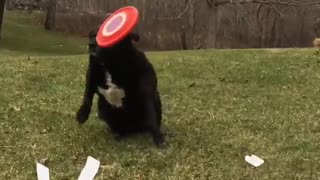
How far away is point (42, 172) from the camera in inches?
208

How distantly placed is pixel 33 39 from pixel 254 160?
31059mm

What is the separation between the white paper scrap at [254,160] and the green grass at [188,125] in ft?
0.15

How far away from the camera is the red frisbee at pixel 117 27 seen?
494 centimetres

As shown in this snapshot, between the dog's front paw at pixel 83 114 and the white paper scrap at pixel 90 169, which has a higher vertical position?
the dog's front paw at pixel 83 114

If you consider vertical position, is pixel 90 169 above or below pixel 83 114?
below

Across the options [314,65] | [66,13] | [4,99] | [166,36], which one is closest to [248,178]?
[4,99]

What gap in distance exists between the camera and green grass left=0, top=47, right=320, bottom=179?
5340 millimetres

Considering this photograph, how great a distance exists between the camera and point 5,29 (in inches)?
1460

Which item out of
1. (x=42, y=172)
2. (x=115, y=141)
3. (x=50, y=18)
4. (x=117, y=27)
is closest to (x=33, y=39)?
(x=50, y=18)

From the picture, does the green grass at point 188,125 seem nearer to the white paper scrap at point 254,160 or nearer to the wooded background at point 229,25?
the white paper scrap at point 254,160

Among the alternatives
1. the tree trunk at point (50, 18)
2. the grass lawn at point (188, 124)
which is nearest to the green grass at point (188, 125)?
the grass lawn at point (188, 124)

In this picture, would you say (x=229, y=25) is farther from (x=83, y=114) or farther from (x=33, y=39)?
(x=83, y=114)

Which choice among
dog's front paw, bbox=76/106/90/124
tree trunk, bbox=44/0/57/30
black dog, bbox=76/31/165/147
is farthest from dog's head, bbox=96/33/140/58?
tree trunk, bbox=44/0/57/30

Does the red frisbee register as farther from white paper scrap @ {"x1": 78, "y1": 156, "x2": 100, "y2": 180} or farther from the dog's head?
white paper scrap @ {"x1": 78, "y1": 156, "x2": 100, "y2": 180}
